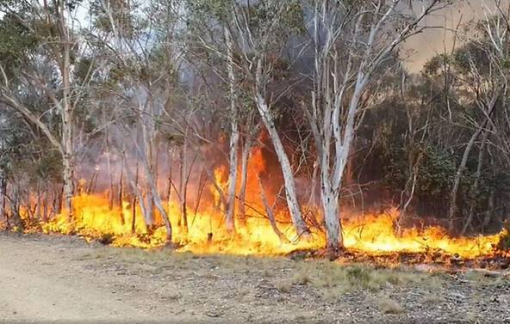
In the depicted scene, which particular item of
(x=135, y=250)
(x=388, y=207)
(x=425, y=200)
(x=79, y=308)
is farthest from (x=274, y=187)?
(x=79, y=308)

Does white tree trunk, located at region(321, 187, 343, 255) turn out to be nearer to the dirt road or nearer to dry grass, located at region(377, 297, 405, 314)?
dry grass, located at region(377, 297, 405, 314)

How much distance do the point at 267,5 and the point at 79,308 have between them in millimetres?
10277

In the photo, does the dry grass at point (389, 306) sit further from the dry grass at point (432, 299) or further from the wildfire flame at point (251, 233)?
the wildfire flame at point (251, 233)

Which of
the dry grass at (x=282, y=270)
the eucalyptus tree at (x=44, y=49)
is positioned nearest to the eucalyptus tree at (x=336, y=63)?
the dry grass at (x=282, y=270)

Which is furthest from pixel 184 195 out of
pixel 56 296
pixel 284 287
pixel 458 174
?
pixel 56 296

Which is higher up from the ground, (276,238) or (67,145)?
(67,145)

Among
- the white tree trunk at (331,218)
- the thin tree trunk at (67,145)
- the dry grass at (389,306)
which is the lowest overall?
the dry grass at (389,306)

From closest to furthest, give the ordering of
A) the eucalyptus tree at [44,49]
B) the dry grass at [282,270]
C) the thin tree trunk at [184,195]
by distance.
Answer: the dry grass at [282,270] < the thin tree trunk at [184,195] < the eucalyptus tree at [44,49]

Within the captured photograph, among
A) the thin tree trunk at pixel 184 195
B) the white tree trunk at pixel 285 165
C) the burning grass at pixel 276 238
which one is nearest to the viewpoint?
the burning grass at pixel 276 238

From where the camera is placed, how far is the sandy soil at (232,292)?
7465mm

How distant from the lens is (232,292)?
9.14 m

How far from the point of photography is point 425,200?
22.0 metres

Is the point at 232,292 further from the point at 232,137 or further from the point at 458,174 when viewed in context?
the point at 458,174

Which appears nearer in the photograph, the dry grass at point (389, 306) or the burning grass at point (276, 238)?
the dry grass at point (389, 306)
